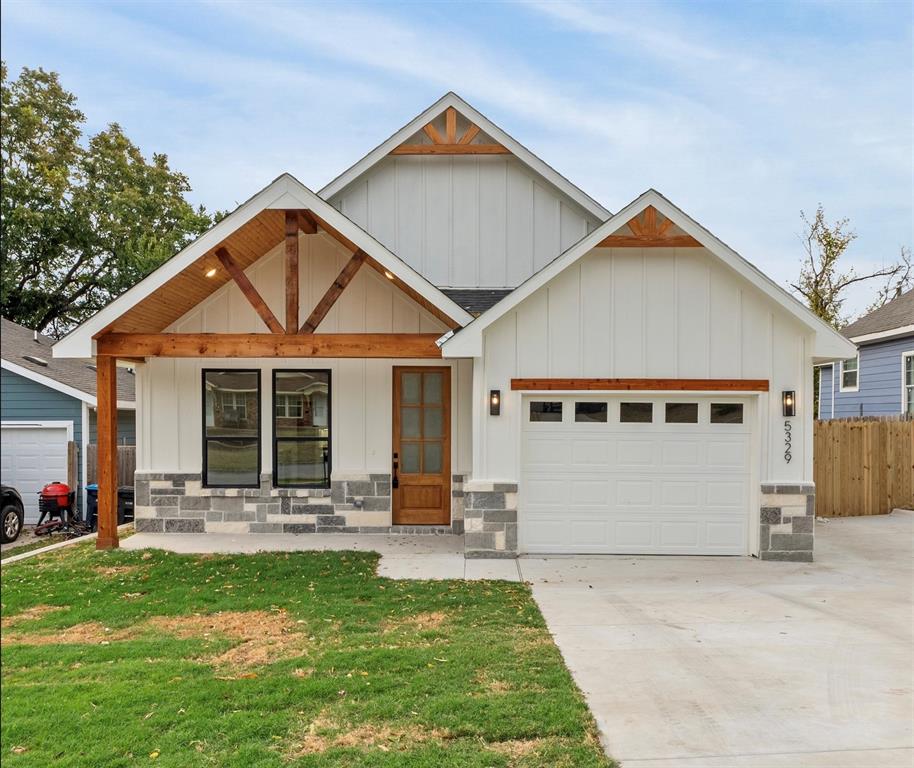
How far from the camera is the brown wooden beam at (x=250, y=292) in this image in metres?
7.56

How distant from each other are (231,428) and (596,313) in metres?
5.56

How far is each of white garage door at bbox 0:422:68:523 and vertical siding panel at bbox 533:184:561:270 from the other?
31.6ft

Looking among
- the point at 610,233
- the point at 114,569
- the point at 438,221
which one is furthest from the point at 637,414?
the point at 114,569

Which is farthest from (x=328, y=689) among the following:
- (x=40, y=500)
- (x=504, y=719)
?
(x=40, y=500)

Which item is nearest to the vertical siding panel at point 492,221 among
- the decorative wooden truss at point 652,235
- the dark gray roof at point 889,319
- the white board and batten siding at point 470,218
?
the white board and batten siding at point 470,218

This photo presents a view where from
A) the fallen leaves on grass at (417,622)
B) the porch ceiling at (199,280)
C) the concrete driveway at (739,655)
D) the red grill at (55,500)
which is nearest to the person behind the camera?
the concrete driveway at (739,655)

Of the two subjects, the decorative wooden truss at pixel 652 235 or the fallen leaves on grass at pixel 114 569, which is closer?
the fallen leaves on grass at pixel 114 569

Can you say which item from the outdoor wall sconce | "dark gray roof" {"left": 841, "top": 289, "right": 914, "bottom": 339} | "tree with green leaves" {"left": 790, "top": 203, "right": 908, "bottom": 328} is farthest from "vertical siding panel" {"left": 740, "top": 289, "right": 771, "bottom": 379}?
"tree with green leaves" {"left": 790, "top": 203, "right": 908, "bottom": 328}

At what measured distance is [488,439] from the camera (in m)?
7.61

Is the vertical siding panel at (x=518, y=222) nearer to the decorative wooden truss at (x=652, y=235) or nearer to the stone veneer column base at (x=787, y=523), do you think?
the decorative wooden truss at (x=652, y=235)

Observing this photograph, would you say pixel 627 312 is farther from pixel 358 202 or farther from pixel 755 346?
pixel 358 202

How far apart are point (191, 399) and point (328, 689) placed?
6471 millimetres

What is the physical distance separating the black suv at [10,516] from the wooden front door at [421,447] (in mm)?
6274

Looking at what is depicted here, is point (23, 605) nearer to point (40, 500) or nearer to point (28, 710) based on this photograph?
point (28, 710)
